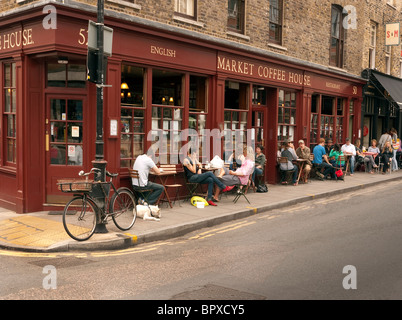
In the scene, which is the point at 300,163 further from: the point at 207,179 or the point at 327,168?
the point at 207,179

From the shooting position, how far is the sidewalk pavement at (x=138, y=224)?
7.54 m

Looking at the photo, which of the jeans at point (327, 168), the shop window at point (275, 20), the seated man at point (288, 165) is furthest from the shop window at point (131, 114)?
the jeans at point (327, 168)

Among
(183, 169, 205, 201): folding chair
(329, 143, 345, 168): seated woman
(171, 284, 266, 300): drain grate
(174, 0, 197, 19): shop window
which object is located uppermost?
(174, 0, 197, 19): shop window

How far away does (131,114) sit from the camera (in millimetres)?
10805

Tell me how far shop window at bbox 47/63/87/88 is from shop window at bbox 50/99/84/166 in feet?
1.17

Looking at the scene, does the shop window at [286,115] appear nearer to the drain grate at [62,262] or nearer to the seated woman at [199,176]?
the seated woman at [199,176]

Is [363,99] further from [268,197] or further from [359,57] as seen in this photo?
[268,197]

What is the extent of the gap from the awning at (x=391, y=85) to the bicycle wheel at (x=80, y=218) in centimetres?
1762

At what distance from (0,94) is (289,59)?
941 centimetres

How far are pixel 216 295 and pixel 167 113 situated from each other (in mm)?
7101

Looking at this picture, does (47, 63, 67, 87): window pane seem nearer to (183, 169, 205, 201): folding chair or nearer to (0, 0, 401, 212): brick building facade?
(0, 0, 401, 212): brick building facade

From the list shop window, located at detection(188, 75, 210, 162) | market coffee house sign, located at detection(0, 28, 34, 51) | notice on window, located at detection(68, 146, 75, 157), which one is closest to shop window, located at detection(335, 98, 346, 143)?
shop window, located at detection(188, 75, 210, 162)

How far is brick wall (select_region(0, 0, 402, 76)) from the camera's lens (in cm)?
1109

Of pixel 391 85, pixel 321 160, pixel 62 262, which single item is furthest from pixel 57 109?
pixel 391 85
